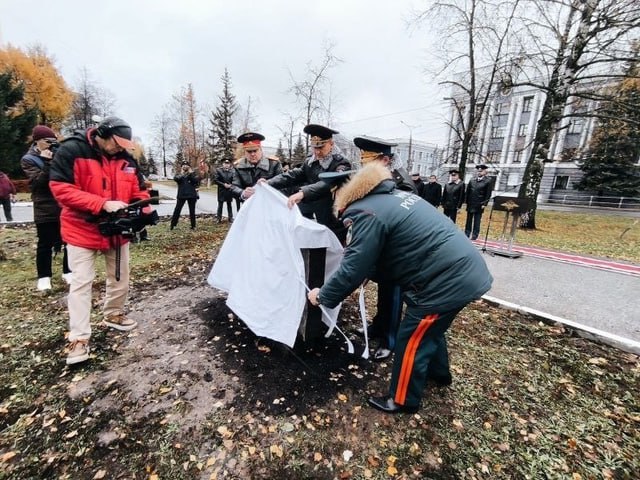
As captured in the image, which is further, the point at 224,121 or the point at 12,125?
the point at 224,121

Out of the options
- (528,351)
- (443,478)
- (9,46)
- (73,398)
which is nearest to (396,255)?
(443,478)

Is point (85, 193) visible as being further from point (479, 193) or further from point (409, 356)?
point (479, 193)

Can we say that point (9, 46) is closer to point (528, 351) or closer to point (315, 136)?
point (315, 136)

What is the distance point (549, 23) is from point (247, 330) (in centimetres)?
1375

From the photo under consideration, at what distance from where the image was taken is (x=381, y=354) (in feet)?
9.75

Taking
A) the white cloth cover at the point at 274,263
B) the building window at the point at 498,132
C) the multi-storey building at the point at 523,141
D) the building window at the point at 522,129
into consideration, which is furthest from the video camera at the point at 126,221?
the building window at the point at 498,132

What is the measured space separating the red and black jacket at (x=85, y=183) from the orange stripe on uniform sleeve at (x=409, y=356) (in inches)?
99.7

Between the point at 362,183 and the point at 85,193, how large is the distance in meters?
2.15

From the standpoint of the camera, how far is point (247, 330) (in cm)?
330

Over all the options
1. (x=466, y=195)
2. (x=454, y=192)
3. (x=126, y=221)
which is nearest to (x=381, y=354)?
(x=126, y=221)

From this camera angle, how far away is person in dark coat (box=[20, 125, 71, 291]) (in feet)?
13.3

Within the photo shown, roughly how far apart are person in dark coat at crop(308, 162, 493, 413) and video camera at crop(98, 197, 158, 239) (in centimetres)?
181

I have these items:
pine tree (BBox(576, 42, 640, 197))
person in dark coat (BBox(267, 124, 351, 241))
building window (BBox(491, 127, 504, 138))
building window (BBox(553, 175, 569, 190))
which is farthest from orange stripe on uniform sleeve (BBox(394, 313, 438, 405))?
building window (BBox(491, 127, 504, 138))

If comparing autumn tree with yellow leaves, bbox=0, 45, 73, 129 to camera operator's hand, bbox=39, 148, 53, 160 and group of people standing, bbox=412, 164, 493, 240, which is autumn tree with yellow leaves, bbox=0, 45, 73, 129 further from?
group of people standing, bbox=412, 164, 493, 240
